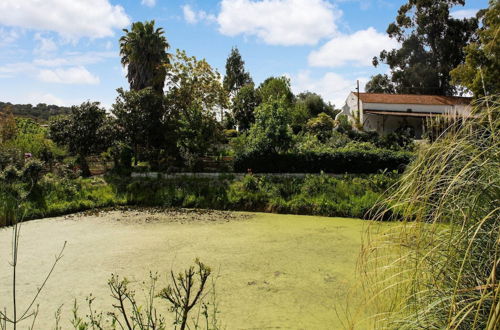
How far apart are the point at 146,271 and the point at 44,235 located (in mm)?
3440

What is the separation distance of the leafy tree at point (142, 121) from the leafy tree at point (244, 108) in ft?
32.6

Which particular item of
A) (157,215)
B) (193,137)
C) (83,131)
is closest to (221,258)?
(157,215)

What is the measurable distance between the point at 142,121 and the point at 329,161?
7.09m

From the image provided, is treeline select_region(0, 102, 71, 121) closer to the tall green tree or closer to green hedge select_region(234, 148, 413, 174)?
the tall green tree

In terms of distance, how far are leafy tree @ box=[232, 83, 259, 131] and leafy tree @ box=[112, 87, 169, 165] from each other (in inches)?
391

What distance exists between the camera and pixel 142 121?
50.0ft

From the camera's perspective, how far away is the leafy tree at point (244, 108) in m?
25.4

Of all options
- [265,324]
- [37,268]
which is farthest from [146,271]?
[265,324]

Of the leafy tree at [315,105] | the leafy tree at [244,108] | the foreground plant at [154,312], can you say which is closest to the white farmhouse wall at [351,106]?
the leafy tree at [315,105]

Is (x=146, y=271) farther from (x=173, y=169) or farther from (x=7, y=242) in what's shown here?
(x=173, y=169)

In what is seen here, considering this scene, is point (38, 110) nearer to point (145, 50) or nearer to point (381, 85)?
point (145, 50)

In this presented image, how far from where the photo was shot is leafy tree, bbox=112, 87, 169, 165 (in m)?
15.3

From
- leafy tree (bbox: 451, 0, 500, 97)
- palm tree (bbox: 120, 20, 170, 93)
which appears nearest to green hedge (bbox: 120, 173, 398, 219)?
leafy tree (bbox: 451, 0, 500, 97)

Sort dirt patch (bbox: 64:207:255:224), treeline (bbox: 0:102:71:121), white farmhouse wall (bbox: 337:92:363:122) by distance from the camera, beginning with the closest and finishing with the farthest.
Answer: dirt patch (bbox: 64:207:255:224) < white farmhouse wall (bbox: 337:92:363:122) < treeline (bbox: 0:102:71:121)
